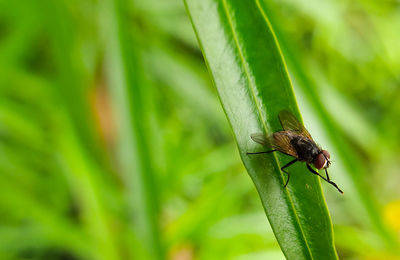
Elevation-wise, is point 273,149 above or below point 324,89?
below

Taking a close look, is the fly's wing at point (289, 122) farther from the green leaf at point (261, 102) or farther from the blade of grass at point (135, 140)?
the blade of grass at point (135, 140)

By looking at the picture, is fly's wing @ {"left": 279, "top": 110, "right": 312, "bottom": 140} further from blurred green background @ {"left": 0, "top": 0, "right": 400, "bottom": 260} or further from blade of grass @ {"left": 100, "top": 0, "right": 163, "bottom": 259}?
blade of grass @ {"left": 100, "top": 0, "right": 163, "bottom": 259}

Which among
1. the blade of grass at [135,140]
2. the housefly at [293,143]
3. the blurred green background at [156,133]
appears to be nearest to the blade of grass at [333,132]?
the blurred green background at [156,133]

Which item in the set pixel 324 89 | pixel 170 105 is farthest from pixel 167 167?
pixel 324 89

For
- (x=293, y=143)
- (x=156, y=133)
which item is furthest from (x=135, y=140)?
(x=156, y=133)

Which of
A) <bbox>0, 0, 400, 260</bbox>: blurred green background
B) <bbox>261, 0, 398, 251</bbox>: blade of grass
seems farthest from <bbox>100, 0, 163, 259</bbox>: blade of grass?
<bbox>261, 0, 398, 251</bbox>: blade of grass

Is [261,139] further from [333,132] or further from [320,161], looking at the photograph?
[333,132]

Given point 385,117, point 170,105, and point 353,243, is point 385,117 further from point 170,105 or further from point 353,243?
point 170,105

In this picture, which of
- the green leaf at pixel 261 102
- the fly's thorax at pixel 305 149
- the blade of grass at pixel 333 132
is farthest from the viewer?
the blade of grass at pixel 333 132

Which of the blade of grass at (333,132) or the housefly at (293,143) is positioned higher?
the blade of grass at (333,132)
